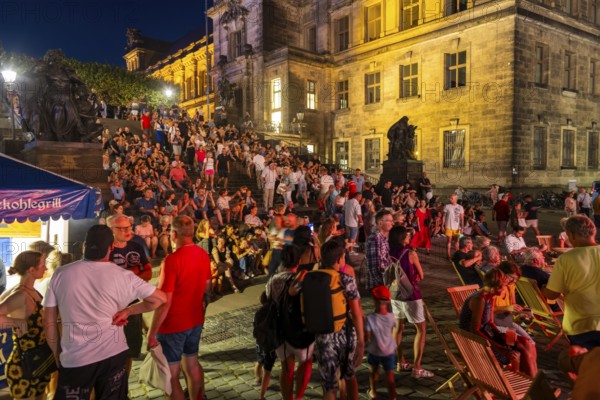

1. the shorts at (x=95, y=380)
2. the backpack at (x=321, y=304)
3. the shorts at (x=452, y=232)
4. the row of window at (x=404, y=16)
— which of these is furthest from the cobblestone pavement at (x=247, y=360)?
the row of window at (x=404, y=16)

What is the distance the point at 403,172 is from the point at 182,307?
55.6 ft

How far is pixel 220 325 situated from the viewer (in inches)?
265

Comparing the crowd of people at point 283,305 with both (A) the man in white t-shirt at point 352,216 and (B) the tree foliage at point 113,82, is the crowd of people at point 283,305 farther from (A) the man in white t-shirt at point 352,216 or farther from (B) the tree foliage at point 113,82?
(B) the tree foliage at point 113,82

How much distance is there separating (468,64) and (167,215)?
20399 millimetres

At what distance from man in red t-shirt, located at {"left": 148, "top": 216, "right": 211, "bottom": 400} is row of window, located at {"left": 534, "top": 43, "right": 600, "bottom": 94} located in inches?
992

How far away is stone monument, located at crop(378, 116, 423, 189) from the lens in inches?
773

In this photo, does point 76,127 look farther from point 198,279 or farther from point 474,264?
point 474,264

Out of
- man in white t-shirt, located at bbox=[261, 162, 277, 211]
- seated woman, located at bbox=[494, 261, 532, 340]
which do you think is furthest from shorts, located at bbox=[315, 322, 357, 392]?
man in white t-shirt, located at bbox=[261, 162, 277, 211]

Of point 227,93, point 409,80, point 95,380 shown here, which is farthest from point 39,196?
point 227,93

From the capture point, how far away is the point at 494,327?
4.39 metres

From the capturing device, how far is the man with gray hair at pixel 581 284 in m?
3.62

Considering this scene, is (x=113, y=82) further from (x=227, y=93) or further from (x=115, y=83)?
(x=227, y=93)

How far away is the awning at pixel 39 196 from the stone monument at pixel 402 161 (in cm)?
1571

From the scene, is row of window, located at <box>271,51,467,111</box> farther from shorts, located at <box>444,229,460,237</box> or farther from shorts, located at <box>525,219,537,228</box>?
shorts, located at <box>444,229,460,237</box>
